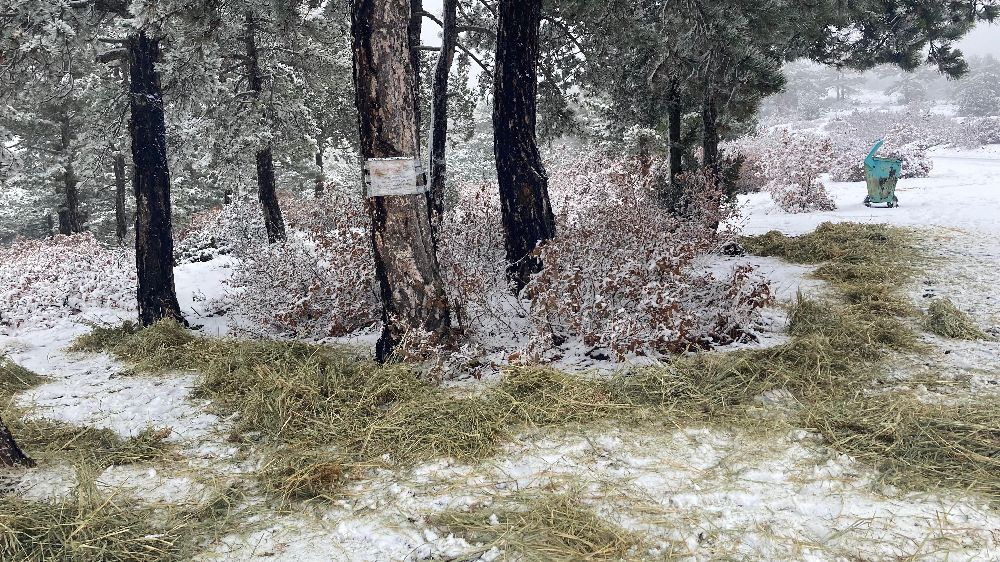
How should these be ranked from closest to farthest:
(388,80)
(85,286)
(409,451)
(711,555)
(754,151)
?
1. (711,555)
2. (409,451)
3. (388,80)
4. (85,286)
5. (754,151)

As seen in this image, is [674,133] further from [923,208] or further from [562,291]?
[562,291]

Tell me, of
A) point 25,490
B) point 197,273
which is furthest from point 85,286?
point 25,490

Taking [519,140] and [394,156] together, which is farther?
[519,140]

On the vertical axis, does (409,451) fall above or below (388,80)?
below

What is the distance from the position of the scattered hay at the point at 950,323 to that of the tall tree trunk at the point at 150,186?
8.52 m

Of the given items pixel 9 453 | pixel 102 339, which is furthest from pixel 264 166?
pixel 9 453

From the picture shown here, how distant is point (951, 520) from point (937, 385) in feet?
5.57

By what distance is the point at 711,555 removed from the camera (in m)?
2.17

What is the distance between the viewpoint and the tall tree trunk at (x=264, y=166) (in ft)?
40.0

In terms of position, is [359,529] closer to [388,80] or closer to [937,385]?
[388,80]

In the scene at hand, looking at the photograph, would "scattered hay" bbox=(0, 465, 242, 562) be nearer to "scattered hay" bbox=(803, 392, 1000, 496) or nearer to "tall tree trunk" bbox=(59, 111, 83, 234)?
"scattered hay" bbox=(803, 392, 1000, 496)

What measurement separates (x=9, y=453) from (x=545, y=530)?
2999 millimetres

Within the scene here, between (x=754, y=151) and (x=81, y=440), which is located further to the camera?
(x=754, y=151)

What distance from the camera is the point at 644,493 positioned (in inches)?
103
